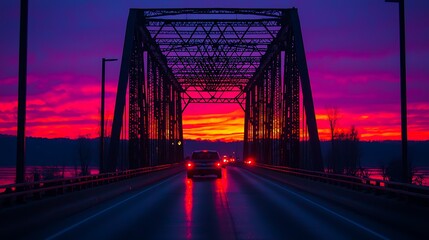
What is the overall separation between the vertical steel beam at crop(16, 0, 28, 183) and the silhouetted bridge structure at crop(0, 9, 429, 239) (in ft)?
2.27

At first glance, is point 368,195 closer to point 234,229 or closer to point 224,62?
point 234,229

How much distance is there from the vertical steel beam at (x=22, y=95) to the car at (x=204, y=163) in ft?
95.2

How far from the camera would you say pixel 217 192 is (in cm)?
3127

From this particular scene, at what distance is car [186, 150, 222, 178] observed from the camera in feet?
153

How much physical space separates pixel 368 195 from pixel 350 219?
1.95m

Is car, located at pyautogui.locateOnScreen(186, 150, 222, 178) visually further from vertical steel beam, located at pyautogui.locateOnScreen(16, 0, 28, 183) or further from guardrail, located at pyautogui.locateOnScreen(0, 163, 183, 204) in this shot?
vertical steel beam, located at pyautogui.locateOnScreen(16, 0, 28, 183)

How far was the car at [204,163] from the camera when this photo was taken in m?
46.8

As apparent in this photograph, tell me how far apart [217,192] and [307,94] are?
30.9 feet

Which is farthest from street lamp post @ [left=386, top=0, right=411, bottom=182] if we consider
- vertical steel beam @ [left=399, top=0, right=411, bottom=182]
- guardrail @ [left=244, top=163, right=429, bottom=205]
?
guardrail @ [left=244, top=163, right=429, bottom=205]

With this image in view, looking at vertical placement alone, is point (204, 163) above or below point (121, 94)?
below

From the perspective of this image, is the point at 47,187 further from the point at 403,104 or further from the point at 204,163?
the point at 204,163

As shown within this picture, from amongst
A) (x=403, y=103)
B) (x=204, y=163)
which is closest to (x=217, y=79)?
(x=204, y=163)

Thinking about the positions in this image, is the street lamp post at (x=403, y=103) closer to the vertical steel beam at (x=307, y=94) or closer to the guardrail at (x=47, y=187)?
the guardrail at (x=47, y=187)

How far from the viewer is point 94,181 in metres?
25.8
